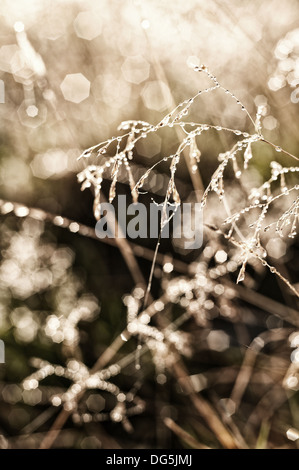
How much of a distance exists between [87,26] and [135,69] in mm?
200

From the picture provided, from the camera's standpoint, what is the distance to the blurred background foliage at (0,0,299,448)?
3.75 feet

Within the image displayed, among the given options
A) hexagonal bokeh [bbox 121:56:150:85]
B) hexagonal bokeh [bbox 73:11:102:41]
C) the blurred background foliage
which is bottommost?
the blurred background foliage

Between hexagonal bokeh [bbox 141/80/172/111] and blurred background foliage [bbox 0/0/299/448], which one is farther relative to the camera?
hexagonal bokeh [bbox 141/80/172/111]

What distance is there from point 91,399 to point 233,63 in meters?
1.00

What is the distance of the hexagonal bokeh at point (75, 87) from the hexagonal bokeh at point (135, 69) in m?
0.12

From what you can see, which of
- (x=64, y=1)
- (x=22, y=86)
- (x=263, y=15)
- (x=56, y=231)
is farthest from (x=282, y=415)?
(x=64, y=1)

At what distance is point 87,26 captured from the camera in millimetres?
1406

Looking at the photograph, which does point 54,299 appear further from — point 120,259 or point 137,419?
point 137,419

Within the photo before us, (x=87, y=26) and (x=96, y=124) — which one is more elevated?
(x=87, y=26)

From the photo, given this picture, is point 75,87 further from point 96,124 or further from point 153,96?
point 153,96

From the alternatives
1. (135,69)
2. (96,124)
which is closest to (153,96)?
(135,69)

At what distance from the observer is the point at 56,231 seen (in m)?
1.37

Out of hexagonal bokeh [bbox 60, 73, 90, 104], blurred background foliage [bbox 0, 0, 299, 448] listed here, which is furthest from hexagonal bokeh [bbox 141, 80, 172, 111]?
hexagonal bokeh [bbox 60, 73, 90, 104]

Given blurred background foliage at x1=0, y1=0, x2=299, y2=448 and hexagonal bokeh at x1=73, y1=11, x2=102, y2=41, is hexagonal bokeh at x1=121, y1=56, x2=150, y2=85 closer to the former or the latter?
blurred background foliage at x1=0, y1=0, x2=299, y2=448
